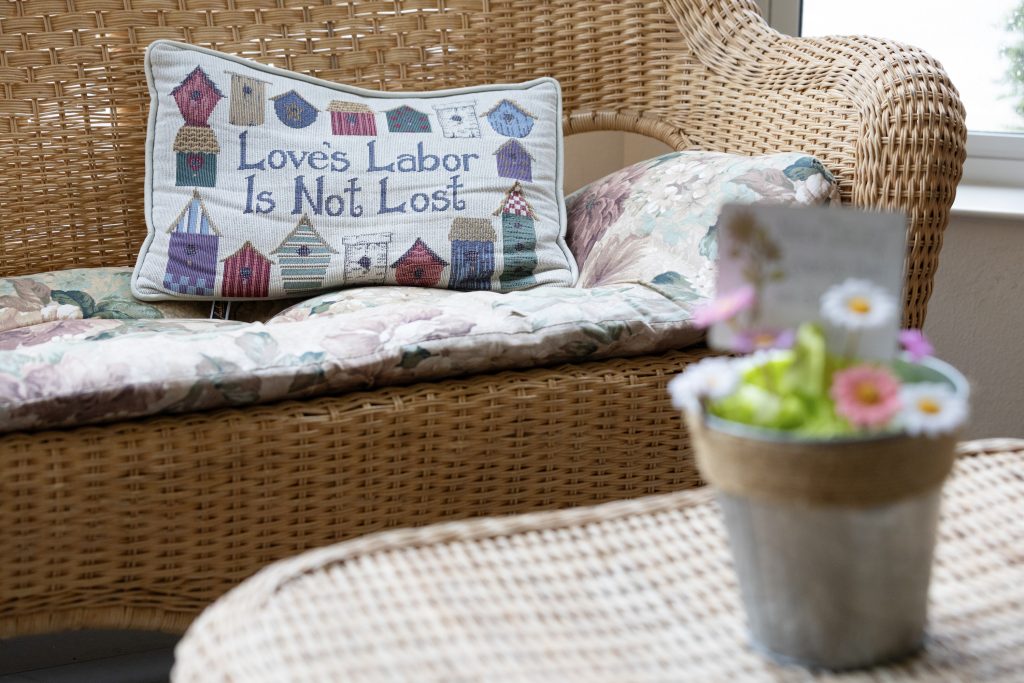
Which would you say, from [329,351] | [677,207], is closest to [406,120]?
[677,207]

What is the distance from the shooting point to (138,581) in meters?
0.98

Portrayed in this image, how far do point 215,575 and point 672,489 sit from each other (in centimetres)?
47

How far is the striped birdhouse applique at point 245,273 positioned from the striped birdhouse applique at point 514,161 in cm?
33

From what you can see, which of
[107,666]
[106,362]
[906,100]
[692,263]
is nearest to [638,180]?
[692,263]

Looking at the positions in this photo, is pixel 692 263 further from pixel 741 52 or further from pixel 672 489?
pixel 741 52

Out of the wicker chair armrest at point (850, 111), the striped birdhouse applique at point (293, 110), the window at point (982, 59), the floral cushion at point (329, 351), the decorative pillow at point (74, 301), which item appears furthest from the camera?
the window at point (982, 59)

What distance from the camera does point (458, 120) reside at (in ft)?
4.68

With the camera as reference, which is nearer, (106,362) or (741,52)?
(106,362)

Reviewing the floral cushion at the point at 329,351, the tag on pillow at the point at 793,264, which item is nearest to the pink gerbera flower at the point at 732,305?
the tag on pillow at the point at 793,264

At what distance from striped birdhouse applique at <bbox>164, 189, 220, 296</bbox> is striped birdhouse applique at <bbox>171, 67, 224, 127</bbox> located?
4.3 inches

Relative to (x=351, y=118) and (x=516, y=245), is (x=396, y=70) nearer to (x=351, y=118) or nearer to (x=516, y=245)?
(x=351, y=118)

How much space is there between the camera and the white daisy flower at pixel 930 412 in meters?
0.52

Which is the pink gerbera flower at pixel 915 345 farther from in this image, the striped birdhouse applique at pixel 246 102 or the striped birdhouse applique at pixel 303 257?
the striped birdhouse applique at pixel 246 102

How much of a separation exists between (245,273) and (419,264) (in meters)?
0.22
